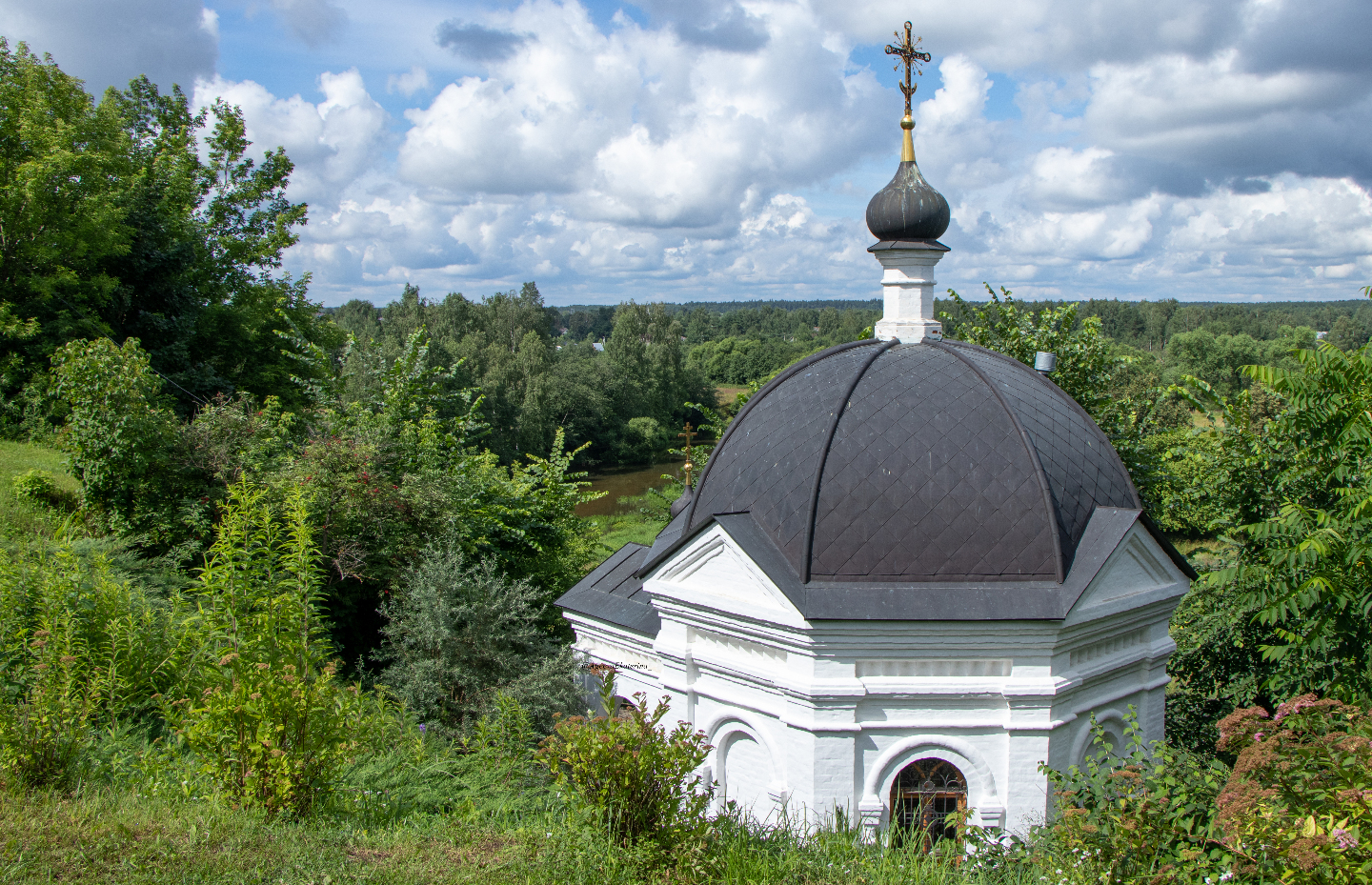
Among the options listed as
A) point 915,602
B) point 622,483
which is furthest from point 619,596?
point 622,483


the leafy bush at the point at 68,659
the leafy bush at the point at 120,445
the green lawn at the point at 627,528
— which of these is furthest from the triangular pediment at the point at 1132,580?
the green lawn at the point at 627,528

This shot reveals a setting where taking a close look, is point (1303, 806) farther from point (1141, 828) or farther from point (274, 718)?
point (274, 718)

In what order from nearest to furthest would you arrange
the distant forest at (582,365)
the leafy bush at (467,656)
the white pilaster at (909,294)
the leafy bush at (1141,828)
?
the leafy bush at (1141,828)
the leafy bush at (467,656)
the white pilaster at (909,294)
the distant forest at (582,365)

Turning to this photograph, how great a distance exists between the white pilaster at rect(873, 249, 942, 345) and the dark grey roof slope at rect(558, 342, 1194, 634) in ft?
3.02

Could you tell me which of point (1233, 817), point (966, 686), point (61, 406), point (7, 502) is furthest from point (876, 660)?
point (61, 406)

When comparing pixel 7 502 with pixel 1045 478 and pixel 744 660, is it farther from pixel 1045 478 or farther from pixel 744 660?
pixel 1045 478

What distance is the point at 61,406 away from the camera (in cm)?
1912

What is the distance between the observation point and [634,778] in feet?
16.7

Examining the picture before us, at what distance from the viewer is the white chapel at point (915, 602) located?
820 cm

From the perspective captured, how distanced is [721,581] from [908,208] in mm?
5662

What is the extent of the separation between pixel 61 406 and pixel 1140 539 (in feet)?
70.9

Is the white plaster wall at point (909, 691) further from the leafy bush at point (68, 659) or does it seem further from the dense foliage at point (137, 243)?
the dense foliage at point (137, 243)

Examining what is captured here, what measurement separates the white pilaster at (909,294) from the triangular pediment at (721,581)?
13.4 feet

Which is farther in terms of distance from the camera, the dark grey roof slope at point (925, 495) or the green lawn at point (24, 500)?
the green lawn at point (24, 500)
